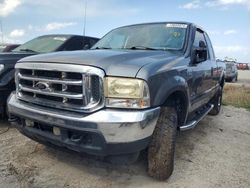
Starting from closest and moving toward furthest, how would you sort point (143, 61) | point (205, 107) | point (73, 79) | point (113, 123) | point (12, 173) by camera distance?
point (113, 123) < point (73, 79) < point (143, 61) < point (12, 173) < point (205, 107)

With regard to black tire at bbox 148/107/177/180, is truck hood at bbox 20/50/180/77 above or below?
above

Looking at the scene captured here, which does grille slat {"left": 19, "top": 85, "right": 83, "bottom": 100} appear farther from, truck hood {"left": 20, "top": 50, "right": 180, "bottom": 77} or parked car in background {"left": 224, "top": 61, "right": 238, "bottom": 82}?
parked car in background {"left": 224, "top": 61, "right": 238, "bottom": 82}

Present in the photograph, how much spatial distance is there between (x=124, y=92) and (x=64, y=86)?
0.59m

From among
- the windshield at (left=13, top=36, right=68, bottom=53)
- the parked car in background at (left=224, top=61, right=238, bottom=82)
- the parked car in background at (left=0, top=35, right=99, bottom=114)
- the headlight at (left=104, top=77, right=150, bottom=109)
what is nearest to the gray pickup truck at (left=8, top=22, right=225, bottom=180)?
the headlight at (left=104, top=77, right=150, bottom=109)

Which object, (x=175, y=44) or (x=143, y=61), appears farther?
(x=175, y=44)

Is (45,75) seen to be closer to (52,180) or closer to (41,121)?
(41,121)

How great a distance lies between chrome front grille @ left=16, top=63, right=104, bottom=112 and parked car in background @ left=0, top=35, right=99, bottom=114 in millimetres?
1492

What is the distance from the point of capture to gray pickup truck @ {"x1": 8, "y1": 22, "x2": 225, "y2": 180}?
2.67 metres

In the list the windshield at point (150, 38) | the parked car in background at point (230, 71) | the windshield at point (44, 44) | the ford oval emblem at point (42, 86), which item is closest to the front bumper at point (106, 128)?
the ford oval emblem at point (42, 86)

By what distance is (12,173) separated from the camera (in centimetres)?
324

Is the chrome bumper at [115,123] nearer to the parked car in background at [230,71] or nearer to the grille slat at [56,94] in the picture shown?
the grille slat at [56,94]

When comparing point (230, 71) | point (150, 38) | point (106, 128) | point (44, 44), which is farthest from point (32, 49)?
point (230, 71)

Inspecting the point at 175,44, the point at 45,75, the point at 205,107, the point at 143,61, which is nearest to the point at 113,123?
the point at 143,61

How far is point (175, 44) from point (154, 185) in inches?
76.1
